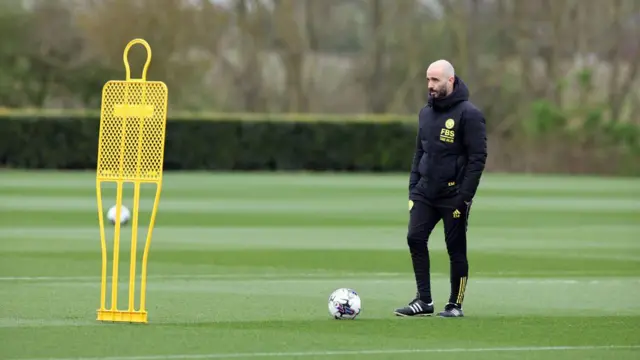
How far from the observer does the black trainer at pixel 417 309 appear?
11.6 meters

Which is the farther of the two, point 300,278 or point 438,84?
point 300,278

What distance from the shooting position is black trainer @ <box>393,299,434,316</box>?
1164 cm

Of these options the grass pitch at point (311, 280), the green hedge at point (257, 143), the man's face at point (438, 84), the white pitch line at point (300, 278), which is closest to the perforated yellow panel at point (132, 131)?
the grass pitch at point (311, 280)

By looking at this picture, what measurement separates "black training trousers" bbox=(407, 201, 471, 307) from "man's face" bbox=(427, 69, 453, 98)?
0.90 meters

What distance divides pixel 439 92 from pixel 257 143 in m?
32.2

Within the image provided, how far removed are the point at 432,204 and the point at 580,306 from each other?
1944mm

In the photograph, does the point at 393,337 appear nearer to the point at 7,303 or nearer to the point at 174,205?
the point at 7,303

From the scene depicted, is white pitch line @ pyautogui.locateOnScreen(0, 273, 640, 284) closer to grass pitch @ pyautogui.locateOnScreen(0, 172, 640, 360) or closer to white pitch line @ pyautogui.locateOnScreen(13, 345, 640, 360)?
grass pitch @ pyautogui.locateOnScreen(0, 172, 640, 360)

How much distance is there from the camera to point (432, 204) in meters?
11.5

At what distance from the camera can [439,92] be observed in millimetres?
11258

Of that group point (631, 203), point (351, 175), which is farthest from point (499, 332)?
point (351, 175)

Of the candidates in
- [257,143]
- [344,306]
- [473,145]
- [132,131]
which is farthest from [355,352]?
[257,143]

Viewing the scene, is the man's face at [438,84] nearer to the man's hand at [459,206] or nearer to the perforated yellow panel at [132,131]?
the man's hand at [459,206]

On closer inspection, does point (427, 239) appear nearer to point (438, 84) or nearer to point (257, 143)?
point (438, 84)
